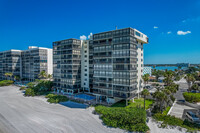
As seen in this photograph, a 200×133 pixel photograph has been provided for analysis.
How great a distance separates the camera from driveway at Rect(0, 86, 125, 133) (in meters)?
30.1

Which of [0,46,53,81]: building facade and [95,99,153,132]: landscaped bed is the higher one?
[0,46,53,81]: building facade

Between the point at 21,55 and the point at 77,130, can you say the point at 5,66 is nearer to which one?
the point at 21,55

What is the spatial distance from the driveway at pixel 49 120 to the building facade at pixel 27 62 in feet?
159

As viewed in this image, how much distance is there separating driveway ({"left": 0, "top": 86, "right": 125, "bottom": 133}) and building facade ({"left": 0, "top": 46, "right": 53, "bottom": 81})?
48555 millimetres

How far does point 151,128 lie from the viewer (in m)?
30.4

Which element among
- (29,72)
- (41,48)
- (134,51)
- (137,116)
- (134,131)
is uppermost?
(41,48)

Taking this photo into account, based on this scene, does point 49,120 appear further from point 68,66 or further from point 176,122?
point 176,122

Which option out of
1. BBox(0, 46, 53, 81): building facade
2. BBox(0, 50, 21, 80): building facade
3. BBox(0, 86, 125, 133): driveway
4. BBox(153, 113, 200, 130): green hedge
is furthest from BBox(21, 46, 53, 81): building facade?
BBox(153, 113, 200, 130): green hedge

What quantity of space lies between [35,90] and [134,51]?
5657cm

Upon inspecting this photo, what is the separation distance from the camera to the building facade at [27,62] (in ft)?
294

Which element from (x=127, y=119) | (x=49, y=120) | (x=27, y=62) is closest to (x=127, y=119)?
(x=127, y=119)

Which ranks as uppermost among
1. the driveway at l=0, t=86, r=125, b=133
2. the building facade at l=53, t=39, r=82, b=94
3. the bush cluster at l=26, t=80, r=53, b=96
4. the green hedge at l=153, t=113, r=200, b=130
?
the building facade at l=53, t=39, r=82, b=94

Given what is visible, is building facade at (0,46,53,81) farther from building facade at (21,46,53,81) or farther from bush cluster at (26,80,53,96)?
bush cluster at (26,80,53,96)

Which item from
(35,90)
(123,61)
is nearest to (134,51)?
(123,61)
